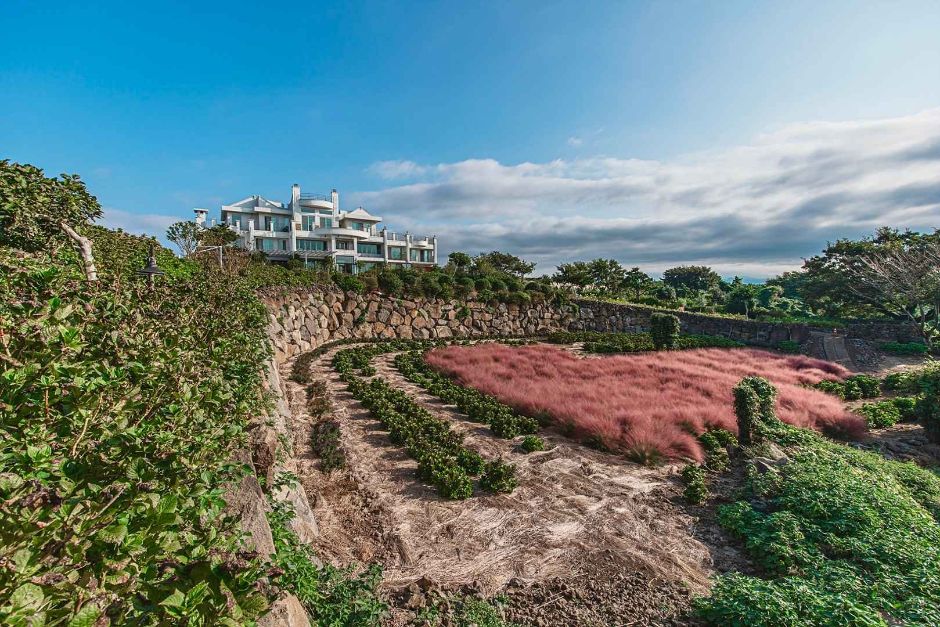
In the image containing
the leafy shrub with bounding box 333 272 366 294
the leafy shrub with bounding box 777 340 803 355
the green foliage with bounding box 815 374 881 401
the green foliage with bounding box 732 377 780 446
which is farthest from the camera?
the leafy shrub with bounding box 777 340 803 355

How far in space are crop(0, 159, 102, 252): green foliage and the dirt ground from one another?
14.4ft

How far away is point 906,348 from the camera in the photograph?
61.0 ft

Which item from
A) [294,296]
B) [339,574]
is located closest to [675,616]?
[339,574]

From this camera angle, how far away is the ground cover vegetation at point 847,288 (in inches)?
812

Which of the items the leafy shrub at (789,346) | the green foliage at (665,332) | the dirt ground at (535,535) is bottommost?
the dirt ground at (535,535)

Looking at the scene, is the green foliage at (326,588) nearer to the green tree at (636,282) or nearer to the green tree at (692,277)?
the green tree at (636,282)

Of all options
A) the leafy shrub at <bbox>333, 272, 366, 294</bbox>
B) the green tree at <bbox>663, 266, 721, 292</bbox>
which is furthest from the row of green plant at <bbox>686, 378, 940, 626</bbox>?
the green tree at <bbox>663, 266, 721, 292</bbox>

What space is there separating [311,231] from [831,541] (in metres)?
51.2

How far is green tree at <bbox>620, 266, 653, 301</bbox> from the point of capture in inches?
1444

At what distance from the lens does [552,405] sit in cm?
854

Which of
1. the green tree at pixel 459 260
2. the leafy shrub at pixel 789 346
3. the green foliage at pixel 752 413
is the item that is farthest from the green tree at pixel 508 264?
the green foliage at pixel 752 413

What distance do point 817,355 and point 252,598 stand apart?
24.9 metres

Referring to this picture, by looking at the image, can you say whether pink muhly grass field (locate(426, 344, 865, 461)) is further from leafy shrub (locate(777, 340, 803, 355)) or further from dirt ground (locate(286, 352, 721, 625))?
leafy shrub (locate(777, 340, 803, 355))

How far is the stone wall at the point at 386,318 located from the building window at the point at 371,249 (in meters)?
32.1
